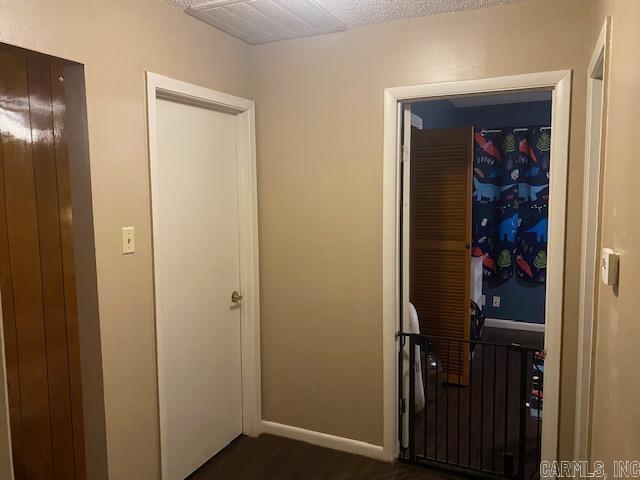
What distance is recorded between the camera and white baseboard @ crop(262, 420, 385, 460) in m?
2.91

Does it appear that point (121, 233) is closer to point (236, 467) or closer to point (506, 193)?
point (236, 467)

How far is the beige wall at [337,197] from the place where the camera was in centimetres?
248

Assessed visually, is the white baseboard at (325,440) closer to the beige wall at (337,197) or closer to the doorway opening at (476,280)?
the beige wall at (337,197)

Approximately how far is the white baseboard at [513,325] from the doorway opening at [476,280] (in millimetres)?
10

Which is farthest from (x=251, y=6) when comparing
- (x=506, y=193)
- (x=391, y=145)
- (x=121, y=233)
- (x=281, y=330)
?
(x=506, y=193)

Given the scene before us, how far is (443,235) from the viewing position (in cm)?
386

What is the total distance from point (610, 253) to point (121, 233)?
5.97ft

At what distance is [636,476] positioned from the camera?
0.97 metres

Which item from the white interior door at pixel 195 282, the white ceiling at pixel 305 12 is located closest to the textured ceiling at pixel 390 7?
the white ceiling at pixel 305 12

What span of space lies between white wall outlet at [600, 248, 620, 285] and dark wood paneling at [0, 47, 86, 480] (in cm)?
196

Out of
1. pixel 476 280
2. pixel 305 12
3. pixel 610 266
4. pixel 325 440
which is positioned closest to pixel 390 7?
pixel 305 12

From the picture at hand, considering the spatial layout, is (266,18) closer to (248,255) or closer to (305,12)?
(305,12)

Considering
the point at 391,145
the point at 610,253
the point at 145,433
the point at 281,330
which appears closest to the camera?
the point at 610,253

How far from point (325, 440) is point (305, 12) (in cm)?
238
